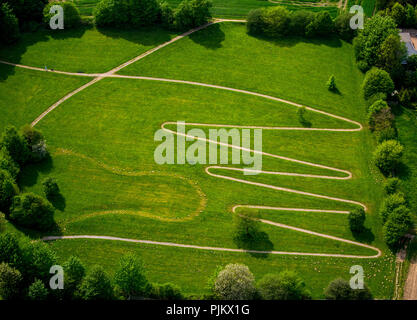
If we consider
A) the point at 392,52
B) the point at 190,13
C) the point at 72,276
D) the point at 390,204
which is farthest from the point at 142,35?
the point at 390,204

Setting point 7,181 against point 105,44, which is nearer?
point 7,181

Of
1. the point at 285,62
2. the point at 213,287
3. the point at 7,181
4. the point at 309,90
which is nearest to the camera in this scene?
the point at 213,287

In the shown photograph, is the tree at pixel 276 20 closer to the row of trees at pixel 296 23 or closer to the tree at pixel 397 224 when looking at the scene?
the row of trees at pixel 296 23

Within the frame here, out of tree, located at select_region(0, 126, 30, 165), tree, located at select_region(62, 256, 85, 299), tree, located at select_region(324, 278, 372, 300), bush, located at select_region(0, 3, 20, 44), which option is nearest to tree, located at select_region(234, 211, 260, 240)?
tree, located at select_region(324, 278, 372, 300)

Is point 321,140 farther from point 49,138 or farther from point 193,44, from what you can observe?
point 49,138

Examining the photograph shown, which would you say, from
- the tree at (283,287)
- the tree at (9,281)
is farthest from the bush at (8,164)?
the tree at (283,287)

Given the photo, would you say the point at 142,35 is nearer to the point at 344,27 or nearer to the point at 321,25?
the point at 321,25

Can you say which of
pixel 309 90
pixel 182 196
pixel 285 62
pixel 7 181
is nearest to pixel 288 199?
pixel 182 196
